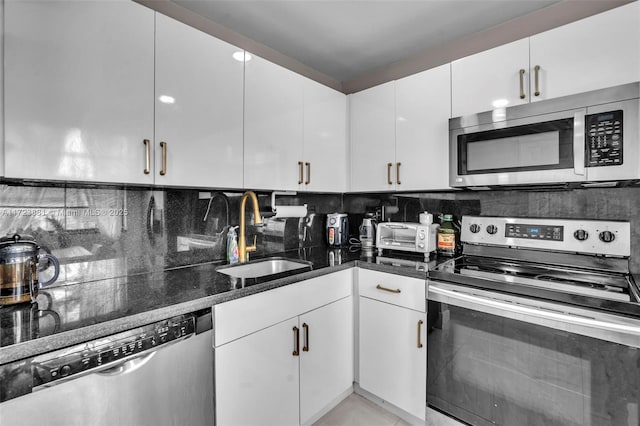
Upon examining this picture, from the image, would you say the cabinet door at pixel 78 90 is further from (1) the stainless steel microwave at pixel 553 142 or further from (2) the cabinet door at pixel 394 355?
(1) the stainless steel microwave at pixel 553 142

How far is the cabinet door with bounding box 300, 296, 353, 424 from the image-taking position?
1602mm

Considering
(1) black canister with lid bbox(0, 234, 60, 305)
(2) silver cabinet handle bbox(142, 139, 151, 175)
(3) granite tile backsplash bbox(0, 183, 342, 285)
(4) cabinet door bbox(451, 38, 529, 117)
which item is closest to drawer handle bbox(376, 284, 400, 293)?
(3) granite tile backsplash bbox(0, 183, 342, 285)

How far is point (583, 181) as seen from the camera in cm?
138

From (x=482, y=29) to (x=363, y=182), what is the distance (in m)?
1.29

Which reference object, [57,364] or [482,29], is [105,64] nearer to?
[57,364]

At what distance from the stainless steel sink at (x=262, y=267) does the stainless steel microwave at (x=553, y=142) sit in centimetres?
Result: 112

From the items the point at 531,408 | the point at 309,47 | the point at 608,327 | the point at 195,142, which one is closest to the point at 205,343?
the point at 195,142

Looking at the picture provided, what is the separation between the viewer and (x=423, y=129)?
195cm

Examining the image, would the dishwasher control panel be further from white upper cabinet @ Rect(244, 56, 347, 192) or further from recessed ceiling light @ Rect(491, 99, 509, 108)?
recessed ceiling light @ Rect(491, 99, 509, 108)

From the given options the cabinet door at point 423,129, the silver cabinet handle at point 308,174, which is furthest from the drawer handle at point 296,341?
the cabinet door at point 423,129

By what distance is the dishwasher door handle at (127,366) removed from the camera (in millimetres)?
935

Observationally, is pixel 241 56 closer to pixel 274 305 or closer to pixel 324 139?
pixel 324 139

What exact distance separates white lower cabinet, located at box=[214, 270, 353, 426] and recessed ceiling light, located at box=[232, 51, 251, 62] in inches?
48.9

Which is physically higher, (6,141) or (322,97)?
(322,97)
